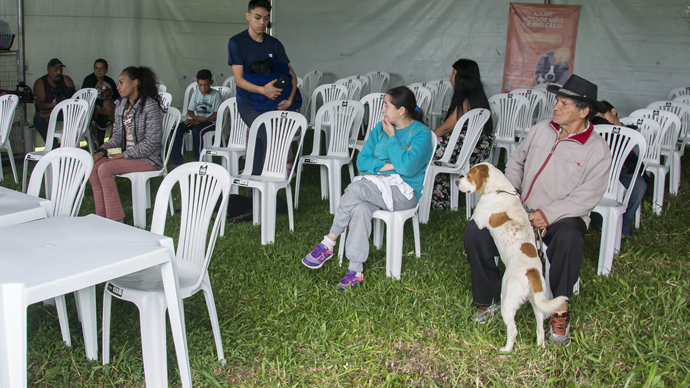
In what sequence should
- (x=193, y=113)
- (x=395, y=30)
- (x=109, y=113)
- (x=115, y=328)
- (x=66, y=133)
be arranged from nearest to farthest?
1. (x=115, y=328)
2. (x=66, y=133)
3. (x=193, y=113)
4. (x=109, y=113)
5. (x=395, y=30)

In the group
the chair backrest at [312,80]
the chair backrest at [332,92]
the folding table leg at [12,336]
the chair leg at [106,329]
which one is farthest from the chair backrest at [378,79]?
the folding table leg at [12,336]

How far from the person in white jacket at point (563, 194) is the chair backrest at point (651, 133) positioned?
1.77 metres

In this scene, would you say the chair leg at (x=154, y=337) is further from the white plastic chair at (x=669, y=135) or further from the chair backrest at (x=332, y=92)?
the chair backrest at (x=332, y=92)

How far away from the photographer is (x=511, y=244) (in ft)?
8.22

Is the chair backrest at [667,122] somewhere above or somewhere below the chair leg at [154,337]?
above

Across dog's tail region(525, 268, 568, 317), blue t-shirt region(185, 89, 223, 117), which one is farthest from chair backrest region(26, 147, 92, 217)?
blue t-shirt region(185, 89, 223, 117)

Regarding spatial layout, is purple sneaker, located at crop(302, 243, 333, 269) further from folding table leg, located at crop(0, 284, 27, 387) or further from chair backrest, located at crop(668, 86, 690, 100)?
chair backrest, located at crop(668, 86, 690, 100)

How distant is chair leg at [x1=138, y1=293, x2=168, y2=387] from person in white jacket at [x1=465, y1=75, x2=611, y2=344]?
1488 millimetres

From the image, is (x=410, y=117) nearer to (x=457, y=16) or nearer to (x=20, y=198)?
(x=20, y=198)

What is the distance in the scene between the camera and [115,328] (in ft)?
8.74

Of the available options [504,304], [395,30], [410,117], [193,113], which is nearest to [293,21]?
[395,30]

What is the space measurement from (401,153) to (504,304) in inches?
45.0

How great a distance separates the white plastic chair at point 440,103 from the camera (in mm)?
7332

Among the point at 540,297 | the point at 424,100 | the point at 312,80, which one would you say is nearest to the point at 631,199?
the point at 540,297
